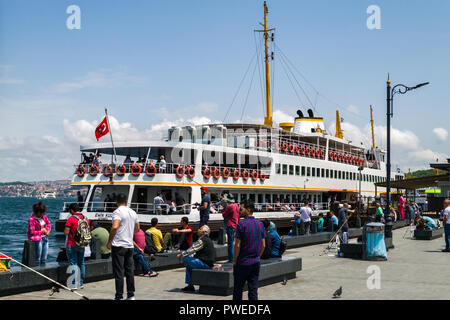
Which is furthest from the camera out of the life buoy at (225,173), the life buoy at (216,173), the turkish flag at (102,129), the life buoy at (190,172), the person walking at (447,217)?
the life buoy at (225,173)

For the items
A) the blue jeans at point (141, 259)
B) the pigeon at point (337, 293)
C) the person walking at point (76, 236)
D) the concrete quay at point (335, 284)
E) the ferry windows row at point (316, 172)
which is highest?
the ferry windows row at point (316, 172)

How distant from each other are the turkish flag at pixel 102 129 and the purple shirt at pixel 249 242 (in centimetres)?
1833

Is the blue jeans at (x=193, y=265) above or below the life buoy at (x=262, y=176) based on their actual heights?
below

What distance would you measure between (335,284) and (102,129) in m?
16.9

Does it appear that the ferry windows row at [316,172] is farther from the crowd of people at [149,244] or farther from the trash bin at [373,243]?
the crowd of people at [149,244]

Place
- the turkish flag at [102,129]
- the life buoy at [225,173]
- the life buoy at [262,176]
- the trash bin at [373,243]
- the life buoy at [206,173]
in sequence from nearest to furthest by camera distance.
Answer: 1. the trash bin at [373,243]
2. the turkish flag at [102,129]
3. the life buoy at [206,173]
4. the life buoy at [225,173]
5. the life buoy at [262,176]

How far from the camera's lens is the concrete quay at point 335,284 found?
9828 millimetres

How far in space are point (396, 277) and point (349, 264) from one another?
97.2 inches

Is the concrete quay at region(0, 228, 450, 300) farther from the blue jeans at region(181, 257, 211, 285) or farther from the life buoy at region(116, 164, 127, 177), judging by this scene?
the life buoy at region(116, 164, 127, 177)

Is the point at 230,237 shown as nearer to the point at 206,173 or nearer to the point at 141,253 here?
the point at 141,253

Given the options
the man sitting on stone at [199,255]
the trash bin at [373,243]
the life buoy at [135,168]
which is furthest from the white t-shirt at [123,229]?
the life buoy at [135,168]

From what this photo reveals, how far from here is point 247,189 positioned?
30.8 meters

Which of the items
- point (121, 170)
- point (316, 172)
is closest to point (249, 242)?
point (121, 170)
